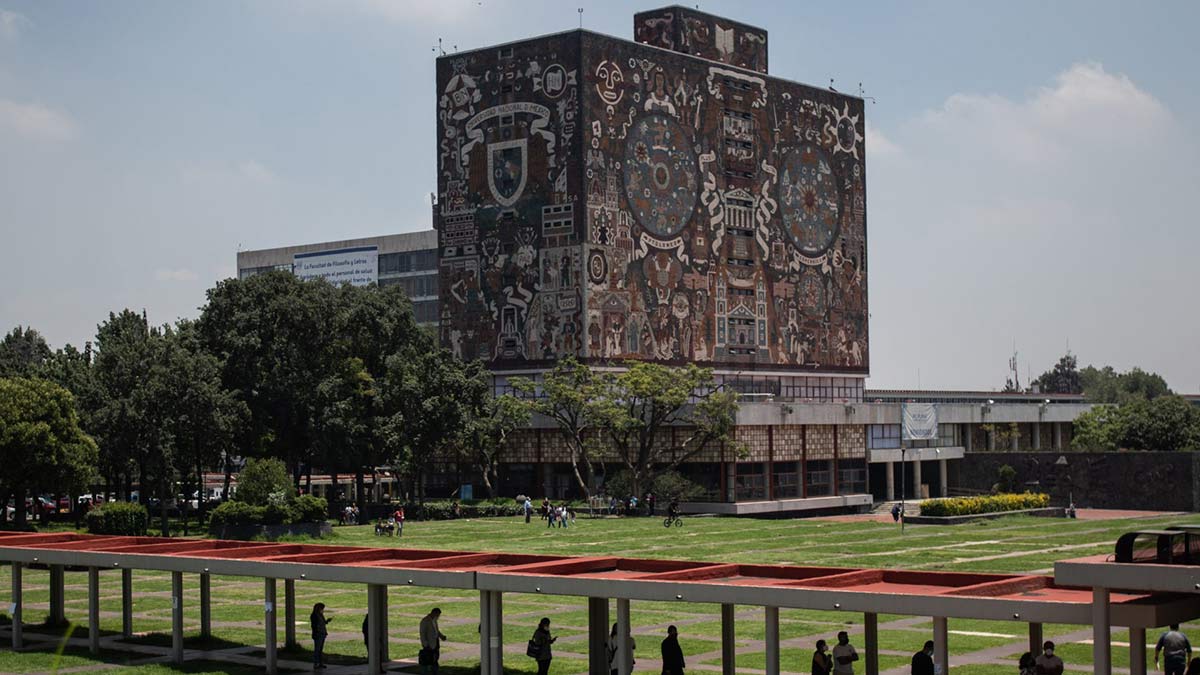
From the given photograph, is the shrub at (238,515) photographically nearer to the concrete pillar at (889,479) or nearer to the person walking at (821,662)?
the person walking at (821,662)

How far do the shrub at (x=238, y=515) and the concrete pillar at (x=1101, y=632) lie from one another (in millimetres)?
60581

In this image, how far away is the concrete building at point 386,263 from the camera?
170 metres

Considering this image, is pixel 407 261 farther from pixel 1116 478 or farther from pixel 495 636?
pixel 495 636

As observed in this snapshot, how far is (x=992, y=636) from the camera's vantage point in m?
45.2

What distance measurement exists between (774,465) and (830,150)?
33.0 metres

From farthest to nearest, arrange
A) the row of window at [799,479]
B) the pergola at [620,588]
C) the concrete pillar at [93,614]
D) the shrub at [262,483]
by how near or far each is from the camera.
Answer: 1. the row of window at [799,479]
2. the shrub at [262,483]
3. the concrete pillar at [93,614]
4. the pergola at [620,588]

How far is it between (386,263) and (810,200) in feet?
205

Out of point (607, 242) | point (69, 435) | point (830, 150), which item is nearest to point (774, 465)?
point (607, 242)

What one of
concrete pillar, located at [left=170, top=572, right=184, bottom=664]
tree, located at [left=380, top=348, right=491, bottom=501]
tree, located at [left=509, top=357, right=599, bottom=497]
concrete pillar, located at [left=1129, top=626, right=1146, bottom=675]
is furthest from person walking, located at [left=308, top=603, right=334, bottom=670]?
tree, located at [left=509, top=357, right=599, bottom=497]

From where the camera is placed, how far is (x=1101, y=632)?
26.2 metres

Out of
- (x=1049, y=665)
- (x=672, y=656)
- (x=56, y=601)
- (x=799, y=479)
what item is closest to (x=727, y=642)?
(x=672, y=656)

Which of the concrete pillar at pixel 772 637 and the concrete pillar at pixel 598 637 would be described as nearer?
the concrete pillar at pixel 772 637

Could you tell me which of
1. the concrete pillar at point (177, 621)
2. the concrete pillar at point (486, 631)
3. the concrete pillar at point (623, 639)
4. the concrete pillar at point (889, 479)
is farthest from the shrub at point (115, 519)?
the concrete pillar at point (889, 479)

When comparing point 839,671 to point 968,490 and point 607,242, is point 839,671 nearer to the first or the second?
point 607,242
